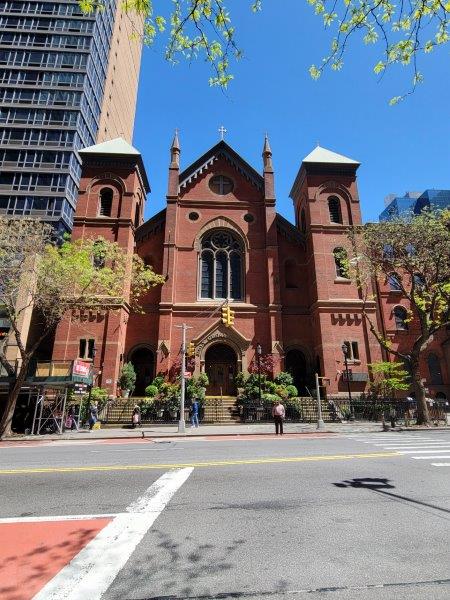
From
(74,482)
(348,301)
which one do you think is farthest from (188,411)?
(74,482)

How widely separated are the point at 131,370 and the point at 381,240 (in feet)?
60.8

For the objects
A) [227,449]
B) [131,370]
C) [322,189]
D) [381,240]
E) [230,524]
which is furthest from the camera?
[322,189]

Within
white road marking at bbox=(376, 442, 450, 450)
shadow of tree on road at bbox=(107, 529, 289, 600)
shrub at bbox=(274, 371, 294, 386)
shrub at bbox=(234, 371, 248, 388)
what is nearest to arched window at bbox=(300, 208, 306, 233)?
shrub at bbox=(274, 371, 294, 386)

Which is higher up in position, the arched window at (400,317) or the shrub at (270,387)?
the arched window at (400,317)

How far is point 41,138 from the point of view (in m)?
47.7

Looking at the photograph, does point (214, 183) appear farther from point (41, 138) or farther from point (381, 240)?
point (41, 138)

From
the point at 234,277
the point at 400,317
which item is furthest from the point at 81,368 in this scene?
the point at 400,317

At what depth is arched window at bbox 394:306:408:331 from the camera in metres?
31.0

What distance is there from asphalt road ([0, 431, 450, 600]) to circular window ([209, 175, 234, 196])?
27793 millimetres

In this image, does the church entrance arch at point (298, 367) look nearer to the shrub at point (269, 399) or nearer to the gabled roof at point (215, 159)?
the shrub at point (269, 399)

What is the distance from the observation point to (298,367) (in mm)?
29203

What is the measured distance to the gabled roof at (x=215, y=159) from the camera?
32.7 m

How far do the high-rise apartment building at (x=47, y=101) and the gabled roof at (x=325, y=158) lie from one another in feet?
97.6

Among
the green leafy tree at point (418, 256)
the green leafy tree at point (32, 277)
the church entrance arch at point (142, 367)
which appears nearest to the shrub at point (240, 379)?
the church entrance arch at point (142, 367)
